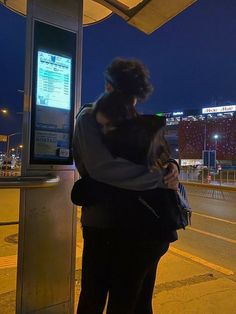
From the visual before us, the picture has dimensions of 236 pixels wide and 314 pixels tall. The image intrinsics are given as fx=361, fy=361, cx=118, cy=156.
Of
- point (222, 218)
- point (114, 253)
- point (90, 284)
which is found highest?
point (114, 253)

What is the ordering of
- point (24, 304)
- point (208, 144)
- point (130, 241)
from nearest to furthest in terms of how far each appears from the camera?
point (130, 241) → point (24, 304) → point (208, 144)

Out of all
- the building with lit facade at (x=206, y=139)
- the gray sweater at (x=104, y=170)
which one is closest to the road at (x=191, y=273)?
the gray sweater at (x=104, y=170)

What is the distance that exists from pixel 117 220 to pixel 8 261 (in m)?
3.94

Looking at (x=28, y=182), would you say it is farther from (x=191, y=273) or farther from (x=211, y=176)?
(x=211, y=176)

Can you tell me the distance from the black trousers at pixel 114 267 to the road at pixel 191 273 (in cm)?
189

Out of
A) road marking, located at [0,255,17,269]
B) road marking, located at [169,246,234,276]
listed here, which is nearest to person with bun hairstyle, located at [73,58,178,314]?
road marking, located at [0,255,17,269]

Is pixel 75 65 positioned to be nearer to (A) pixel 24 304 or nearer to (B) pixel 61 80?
(B) pixel 61 80

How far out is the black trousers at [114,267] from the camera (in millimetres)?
1764

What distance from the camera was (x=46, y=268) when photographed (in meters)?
2.64

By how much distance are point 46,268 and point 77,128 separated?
A: 127 cm

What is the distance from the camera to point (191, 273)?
15.8 feet

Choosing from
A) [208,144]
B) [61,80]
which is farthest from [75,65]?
[208,144]

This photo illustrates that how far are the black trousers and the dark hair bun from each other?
0.71 m

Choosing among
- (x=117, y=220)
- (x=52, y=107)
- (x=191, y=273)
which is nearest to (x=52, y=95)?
(x=52, y=107)
